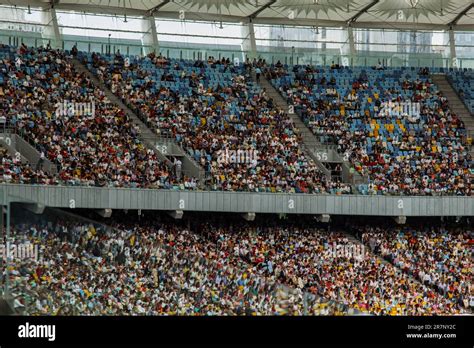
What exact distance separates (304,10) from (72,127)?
1855 cm

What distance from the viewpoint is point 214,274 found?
30.1 meters

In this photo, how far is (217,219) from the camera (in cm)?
4803

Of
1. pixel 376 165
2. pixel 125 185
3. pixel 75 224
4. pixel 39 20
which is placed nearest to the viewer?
pixel 75 224

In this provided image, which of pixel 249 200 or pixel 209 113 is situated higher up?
pixel 209 113

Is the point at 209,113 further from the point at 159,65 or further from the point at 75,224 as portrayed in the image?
the point at 75,224

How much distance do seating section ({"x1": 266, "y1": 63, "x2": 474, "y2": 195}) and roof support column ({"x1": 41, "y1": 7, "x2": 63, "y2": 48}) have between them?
38.3 feet

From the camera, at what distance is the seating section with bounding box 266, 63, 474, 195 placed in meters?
51.1

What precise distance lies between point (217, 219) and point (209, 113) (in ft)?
22.1
